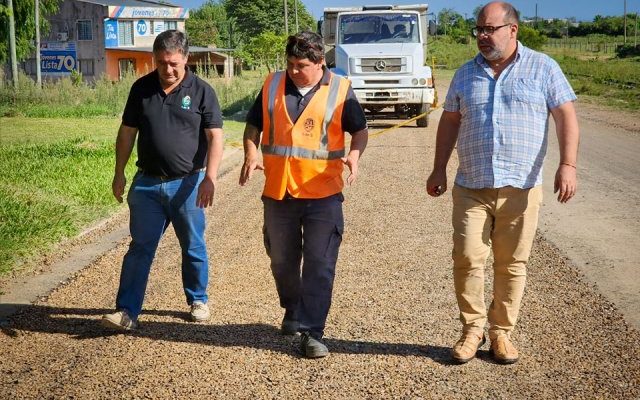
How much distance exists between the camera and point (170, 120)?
21.2ft

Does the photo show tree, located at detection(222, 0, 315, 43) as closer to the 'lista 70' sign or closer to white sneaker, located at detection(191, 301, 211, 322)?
the 'lista 70' sign

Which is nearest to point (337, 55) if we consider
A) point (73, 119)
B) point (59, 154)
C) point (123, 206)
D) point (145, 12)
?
point (73, 119)

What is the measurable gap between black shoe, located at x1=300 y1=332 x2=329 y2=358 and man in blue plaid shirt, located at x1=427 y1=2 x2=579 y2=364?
787 millimetres

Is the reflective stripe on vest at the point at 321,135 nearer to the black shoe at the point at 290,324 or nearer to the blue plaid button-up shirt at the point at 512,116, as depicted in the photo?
the blue plaid button-up shirt at the point at 512,116

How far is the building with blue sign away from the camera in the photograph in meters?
67.7

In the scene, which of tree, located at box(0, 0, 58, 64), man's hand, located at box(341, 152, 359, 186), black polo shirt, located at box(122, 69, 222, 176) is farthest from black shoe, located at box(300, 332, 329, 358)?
tree, located at box(0, 0, 58, 64)

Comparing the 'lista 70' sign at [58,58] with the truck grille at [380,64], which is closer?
the truck grille at [380,64]

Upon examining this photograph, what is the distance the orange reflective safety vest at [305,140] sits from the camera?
591 centimetres

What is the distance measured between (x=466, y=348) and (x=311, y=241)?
1135 mm

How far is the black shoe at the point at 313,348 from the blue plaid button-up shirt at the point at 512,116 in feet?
4.28

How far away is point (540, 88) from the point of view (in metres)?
5.57


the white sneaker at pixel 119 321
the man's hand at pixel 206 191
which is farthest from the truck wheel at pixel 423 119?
the white sneaker at pixel 119 321

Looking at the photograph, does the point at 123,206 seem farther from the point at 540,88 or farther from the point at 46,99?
the point at 46,99

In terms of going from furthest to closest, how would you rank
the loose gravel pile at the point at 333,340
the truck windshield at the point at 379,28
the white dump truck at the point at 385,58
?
the truck windshield at the point at 379,28, the white dump truck at the point at 385,58, the loose gravel pile at the point at 333,340
